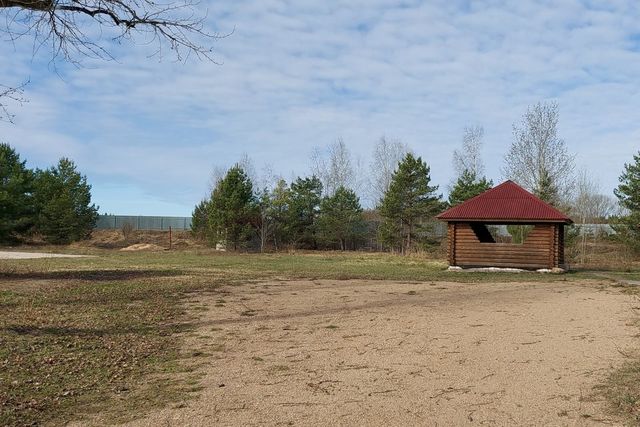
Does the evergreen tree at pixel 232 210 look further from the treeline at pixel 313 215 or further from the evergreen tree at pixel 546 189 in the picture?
the evergreen tree at pixel 546 189

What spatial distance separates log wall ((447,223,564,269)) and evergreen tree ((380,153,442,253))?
15540mm

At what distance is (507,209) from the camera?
75.3 ft

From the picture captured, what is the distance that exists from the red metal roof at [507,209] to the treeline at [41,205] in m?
30.9

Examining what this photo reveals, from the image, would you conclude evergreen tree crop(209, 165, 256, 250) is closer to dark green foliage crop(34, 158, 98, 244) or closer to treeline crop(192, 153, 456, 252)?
treeline crop(192, 153, 456, 252)

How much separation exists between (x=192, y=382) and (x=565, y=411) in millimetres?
3458

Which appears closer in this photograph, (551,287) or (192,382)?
(192,382)

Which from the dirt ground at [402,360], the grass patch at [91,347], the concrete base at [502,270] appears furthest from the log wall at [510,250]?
the grass patch at [91,347]

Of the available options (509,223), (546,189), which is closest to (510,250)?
(509,223)

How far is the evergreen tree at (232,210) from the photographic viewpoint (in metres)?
39.0

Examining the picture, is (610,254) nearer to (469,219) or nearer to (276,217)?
(469,219)

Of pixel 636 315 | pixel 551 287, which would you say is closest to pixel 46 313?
pixel 636 315

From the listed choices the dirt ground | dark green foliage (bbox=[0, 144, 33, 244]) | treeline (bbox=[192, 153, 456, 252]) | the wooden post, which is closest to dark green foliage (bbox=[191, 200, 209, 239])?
treeline (bbox=[192, 153, 456, 252])

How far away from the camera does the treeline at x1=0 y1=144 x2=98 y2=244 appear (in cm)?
4084

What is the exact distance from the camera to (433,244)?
40.3 meters
